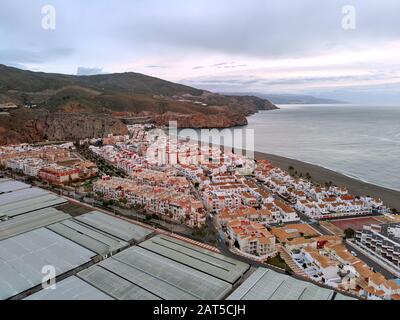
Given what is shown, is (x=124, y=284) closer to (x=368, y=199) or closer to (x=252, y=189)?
(x=252, y=189)

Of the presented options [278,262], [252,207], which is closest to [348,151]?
[252,207]

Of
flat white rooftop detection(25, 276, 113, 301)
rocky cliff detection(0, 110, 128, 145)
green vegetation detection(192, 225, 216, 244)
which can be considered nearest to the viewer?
flat white rooftop detection(25, 276, 113, 301)

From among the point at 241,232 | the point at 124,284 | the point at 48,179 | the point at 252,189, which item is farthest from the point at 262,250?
the point at 48,179

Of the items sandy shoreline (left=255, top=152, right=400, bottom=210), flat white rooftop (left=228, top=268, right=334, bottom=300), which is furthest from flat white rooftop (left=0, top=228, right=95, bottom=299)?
sandy shoreline (left=255, top=152, right=400, bottom=210)

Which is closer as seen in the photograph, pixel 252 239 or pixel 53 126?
pixel 252 239

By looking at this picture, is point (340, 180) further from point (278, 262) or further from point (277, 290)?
point (277, 290)

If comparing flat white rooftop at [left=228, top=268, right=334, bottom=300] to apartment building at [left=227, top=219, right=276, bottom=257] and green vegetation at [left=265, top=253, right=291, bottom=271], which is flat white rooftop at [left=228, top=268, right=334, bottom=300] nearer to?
green vegetation at [left=265, top=253, right=291, bottom=271]
